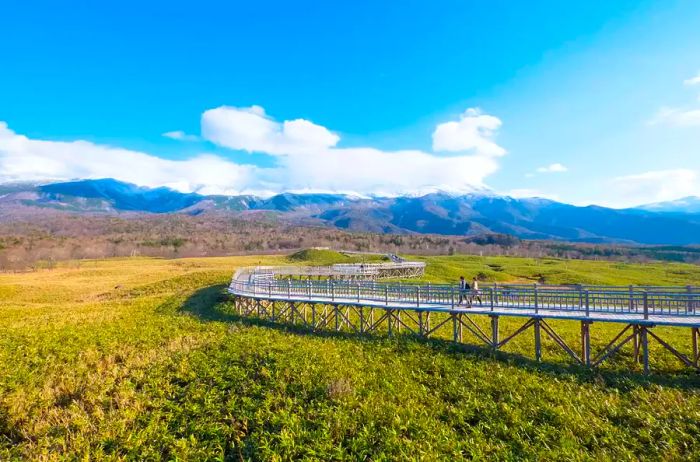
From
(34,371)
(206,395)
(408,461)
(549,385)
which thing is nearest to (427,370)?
(549,385)

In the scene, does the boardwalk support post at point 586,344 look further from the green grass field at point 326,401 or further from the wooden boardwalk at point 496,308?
the green grass field at point 326,401

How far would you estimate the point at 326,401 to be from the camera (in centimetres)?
1625

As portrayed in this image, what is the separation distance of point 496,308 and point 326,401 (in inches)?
530

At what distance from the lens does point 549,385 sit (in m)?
17.4

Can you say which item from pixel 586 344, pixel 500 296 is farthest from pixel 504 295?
pixel 586 344

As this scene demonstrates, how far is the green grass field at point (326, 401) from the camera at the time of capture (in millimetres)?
13266

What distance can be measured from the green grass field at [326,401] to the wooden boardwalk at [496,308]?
1.59 metres

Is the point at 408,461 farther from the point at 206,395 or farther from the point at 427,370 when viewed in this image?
the point at 206,395

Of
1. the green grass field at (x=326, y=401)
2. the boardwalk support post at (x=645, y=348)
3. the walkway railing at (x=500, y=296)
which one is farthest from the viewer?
the walkway railing at (x=500, y=296)

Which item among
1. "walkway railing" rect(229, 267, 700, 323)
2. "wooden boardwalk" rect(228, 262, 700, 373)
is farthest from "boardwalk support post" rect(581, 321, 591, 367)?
"walkway railing" rect(229, 267, 700, 323)

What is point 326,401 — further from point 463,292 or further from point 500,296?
point 500,296

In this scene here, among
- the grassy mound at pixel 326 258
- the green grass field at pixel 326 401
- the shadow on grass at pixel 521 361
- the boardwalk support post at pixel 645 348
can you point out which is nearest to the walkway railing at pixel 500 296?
the boardwalk support post at pixel 645 348

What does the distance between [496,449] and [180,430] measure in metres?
12.1

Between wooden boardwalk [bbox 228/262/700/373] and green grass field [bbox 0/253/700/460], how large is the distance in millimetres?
1587
